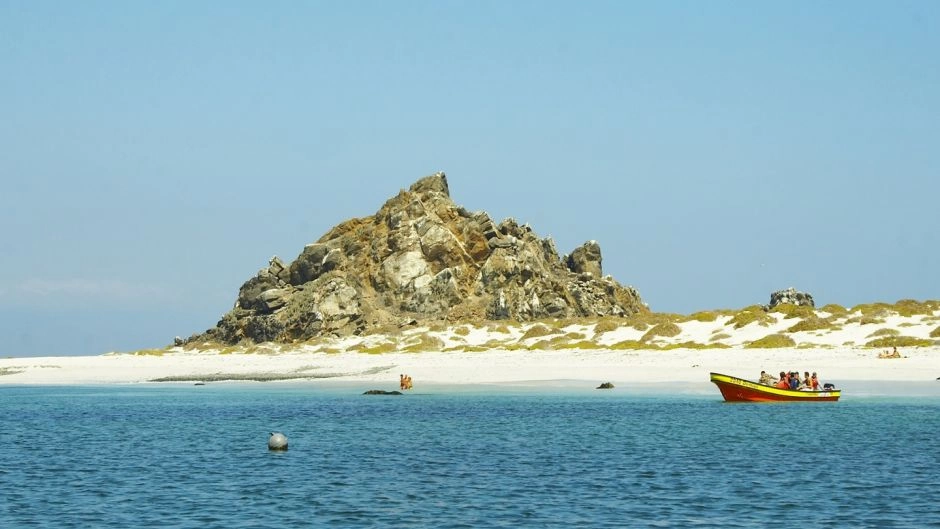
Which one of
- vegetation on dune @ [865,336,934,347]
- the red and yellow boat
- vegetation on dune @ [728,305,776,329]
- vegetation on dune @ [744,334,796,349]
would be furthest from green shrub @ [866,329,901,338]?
the red and yellow boat

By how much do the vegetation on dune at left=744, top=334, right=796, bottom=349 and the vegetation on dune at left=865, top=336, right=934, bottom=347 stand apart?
6407 millimetres

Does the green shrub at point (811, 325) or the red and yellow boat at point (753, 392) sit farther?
the green shrub at point (811, 325)

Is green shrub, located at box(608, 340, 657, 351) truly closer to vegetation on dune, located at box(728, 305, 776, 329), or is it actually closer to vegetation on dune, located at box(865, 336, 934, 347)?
vegetation on dune, located at box(728, 305, 776, 329)

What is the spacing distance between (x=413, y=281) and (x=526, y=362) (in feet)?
161

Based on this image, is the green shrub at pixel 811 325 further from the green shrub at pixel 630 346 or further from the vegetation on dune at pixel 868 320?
the green shrub at pixel 630 346

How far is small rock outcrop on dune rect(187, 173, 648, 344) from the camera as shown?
13412cm

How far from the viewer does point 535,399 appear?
6600cm

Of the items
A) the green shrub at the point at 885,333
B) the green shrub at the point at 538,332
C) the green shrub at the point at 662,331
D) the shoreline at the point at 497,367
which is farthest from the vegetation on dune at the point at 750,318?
the green shrub at the point at 538,332

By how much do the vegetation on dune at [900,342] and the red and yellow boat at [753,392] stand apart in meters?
24.7

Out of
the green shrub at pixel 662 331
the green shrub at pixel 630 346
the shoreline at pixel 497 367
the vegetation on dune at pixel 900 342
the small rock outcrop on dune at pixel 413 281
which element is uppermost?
the small rock outcrop on dune at pixel 413 281

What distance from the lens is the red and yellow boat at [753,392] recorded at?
6109cm

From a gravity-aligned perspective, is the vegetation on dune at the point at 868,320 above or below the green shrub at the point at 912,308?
below

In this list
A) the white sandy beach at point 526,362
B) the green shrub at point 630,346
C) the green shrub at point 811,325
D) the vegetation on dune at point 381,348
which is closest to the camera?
the white sandy beach at point 526,362

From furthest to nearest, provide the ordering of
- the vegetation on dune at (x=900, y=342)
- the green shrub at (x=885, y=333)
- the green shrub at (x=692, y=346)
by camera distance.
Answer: the green shrub at (x=692, y=346)
the green shrub at (x=885, y=333)
the vegetation on dune at (x=900, y=342)
